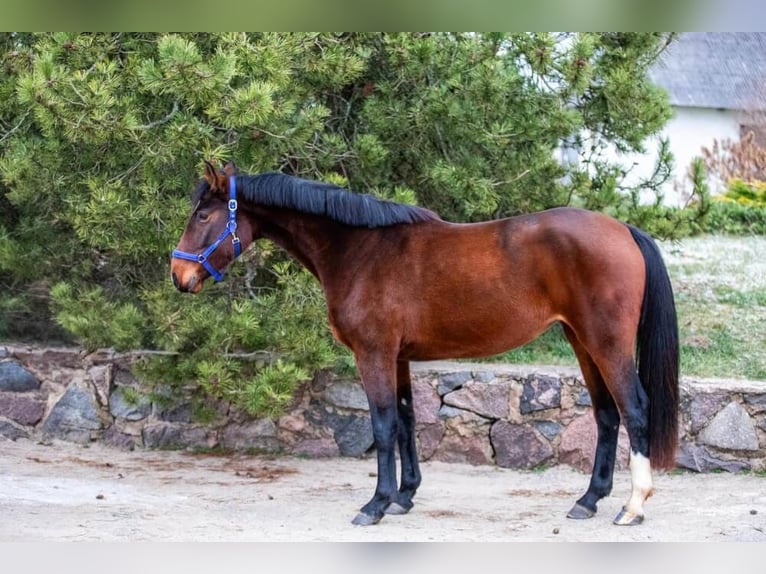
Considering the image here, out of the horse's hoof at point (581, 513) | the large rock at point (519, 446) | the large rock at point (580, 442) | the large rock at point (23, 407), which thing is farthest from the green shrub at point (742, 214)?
the large rock at point (23, 407)

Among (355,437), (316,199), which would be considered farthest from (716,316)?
(316,199)

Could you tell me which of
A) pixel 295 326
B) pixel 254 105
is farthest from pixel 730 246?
pixel 254 105

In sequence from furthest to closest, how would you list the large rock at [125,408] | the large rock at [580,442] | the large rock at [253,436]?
the large rock at [125,408] → the large rock at [253,436] → the large rock at [580,442]

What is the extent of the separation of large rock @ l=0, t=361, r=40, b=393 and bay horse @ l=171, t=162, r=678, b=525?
289 cm

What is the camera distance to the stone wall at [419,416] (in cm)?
664

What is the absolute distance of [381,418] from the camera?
206 inches

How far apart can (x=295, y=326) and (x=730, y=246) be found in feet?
18.0

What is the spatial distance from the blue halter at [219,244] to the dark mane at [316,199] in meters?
0.06

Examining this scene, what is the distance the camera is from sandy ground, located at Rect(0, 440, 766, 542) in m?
5.07

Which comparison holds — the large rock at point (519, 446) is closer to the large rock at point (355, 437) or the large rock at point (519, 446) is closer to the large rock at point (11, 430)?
the large rock at point (355, 437)

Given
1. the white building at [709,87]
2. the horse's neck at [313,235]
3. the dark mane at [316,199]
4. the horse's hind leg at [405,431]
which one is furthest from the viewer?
the white building at [709,87]

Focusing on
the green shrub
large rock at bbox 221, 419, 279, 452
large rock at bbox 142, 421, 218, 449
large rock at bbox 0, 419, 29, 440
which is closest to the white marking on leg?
large rock at bbox 221, 419, 279, 452

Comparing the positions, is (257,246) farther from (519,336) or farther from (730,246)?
(730,246)

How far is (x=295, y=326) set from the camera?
21.2ft
